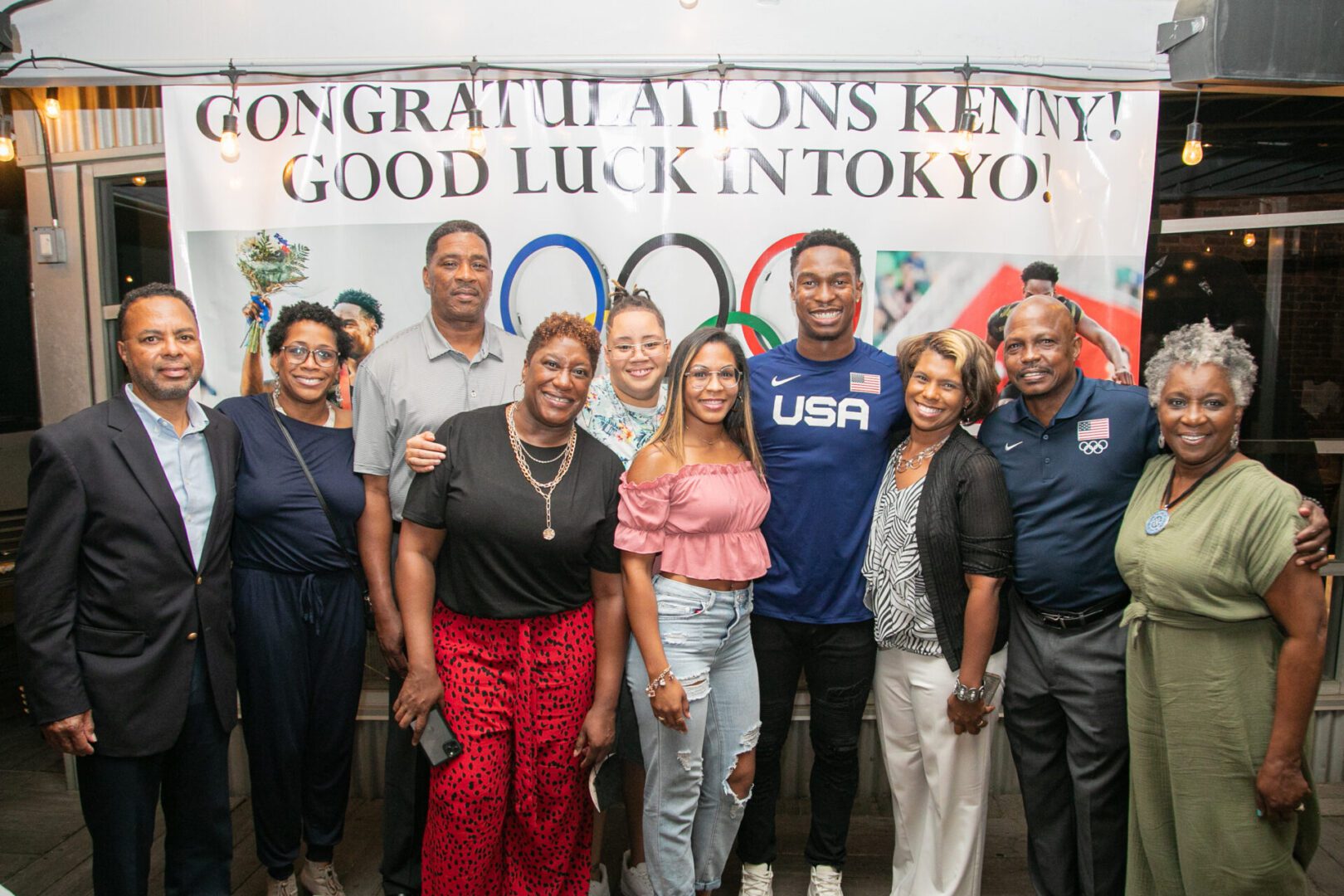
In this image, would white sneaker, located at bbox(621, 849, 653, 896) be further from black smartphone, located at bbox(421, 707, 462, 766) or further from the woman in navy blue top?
the woman in navy blue top

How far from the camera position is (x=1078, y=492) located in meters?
2.52

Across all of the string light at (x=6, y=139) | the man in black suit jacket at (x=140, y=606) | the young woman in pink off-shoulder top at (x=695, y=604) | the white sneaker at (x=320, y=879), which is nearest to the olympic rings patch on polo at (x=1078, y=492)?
the young woman in pink off-shoulder top at (x=695, y=604)

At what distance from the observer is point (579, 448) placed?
259 cm

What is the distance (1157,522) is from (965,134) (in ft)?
5.85

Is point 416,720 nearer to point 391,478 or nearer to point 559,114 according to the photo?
point 391,478

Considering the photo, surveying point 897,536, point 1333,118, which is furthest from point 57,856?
point 1333,118

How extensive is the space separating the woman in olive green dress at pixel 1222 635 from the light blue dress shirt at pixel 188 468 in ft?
9.22

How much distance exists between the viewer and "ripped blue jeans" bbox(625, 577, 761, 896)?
2529 mm

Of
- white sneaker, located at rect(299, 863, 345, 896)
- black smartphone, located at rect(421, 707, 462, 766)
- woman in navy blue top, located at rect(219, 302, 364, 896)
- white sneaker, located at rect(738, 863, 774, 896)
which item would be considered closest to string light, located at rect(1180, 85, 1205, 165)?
white sneaker, located at rect(738, 863, 774, 896)

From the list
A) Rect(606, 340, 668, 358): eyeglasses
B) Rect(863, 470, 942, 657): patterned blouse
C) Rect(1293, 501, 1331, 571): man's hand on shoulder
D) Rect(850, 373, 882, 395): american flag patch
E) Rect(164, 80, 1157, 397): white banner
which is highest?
Rect(164, 80, 1157, 397): white banner

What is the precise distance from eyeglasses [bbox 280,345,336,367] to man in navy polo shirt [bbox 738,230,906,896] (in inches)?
59.0

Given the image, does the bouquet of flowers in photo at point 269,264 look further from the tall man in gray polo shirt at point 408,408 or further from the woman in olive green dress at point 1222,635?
the woman in olive green dress at point 1222,635

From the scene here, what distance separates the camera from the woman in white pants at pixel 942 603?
100 inches

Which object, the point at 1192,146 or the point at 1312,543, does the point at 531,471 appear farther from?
the point at 1192,146
